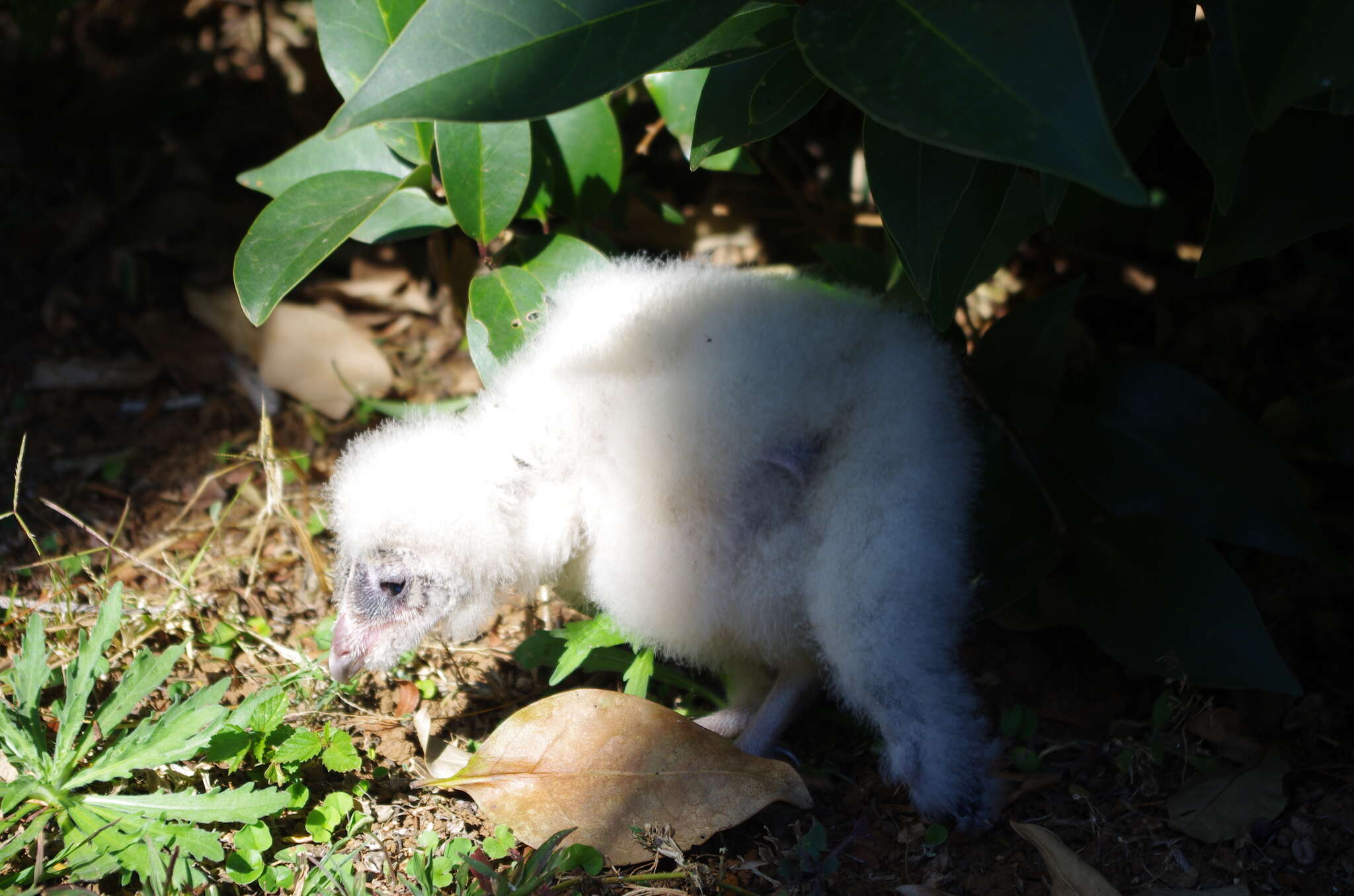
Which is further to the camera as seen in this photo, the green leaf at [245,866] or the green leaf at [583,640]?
the green leaf at [583,640]

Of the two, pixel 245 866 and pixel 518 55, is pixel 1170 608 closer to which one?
pixel 518 55

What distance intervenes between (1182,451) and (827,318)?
0.84 metres

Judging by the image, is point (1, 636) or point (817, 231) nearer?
point (1, 636)

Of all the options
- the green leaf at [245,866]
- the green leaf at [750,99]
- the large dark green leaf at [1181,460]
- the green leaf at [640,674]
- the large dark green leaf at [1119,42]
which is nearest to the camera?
the large dark green leaf at [1119,42]

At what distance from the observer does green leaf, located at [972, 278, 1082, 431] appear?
2.29 m

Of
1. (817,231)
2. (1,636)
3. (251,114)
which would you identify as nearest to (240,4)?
(251,114)

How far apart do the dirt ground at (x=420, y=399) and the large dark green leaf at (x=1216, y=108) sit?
1091 mm

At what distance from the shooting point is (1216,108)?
1634mm

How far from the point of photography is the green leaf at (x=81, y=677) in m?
1.81

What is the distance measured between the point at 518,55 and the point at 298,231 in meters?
0.87

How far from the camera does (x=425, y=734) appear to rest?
2.22 metres

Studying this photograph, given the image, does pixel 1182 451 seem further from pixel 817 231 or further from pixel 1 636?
pixel 1 636

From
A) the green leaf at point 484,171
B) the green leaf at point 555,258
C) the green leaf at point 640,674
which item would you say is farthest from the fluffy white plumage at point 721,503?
the green leaf at point 484,171

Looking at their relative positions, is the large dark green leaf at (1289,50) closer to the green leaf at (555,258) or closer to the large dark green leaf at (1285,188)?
the large dark green leaf at (1285,188)
